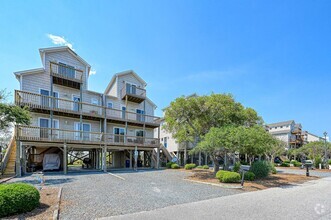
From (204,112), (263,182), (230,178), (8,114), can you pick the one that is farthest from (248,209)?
(8,114)

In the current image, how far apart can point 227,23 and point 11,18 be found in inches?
530

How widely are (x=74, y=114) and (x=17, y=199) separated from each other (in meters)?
14.6

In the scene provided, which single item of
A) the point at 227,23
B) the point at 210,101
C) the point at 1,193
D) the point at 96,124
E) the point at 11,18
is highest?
the point at 227,23

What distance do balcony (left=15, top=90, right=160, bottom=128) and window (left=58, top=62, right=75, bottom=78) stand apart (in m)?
2.74

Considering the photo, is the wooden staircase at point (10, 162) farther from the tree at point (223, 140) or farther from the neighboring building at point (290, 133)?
the neighboring building at point (290, 133)

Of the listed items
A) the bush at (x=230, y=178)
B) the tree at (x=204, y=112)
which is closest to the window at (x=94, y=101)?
the tree at (x=204, y=112)

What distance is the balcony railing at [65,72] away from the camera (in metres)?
19.2

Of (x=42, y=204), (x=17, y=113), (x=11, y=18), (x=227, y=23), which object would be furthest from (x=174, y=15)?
(x=42, y=204)

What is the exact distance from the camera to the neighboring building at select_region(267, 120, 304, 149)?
52.8m

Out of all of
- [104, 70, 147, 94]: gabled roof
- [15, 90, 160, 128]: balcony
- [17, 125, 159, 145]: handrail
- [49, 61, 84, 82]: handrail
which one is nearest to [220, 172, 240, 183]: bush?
[17, 125, 159, 145]: handrail

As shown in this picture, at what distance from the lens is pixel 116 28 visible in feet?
47.6

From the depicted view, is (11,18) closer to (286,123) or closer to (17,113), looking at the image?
(17,113)

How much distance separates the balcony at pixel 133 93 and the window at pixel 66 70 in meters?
5.96

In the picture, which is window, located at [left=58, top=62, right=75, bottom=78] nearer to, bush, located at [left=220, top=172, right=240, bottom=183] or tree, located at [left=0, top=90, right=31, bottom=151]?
tree, located at [left=0, top=90, right=31, bottom=151]
